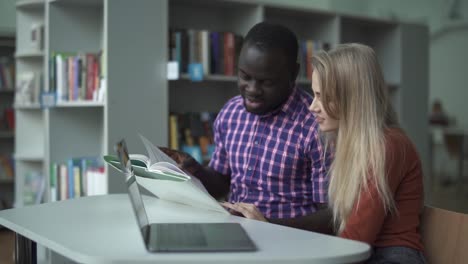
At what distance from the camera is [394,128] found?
1509 mm

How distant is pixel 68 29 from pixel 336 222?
2.51 meters

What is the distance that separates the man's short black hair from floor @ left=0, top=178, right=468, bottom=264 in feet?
7.58

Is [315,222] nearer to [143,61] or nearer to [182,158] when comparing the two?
[182,158]

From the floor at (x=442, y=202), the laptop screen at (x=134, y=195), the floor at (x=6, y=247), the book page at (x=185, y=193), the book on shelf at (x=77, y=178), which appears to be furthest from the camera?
the floor at (x=442, y=202)

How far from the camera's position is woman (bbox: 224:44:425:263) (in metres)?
1.38

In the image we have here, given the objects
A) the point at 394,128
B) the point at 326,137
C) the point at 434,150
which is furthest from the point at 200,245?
the point at 434,150

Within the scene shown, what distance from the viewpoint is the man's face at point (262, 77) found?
6.14ft

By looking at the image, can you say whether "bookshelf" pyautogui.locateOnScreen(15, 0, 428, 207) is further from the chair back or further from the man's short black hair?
the chair back

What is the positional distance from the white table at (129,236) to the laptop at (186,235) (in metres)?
0.02

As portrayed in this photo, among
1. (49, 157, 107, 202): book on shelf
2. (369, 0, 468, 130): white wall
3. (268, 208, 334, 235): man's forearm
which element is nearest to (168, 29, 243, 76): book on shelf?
(49, 157, 107, 202): book on shelf

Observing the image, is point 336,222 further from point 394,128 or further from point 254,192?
point 254,192

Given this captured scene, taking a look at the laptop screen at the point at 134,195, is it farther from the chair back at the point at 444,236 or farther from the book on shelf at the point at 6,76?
the book on shelf at the point at 6,76

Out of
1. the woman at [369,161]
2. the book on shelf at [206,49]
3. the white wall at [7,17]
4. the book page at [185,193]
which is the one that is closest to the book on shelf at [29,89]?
the white wall at [7,17]

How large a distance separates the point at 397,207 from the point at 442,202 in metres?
4.96
